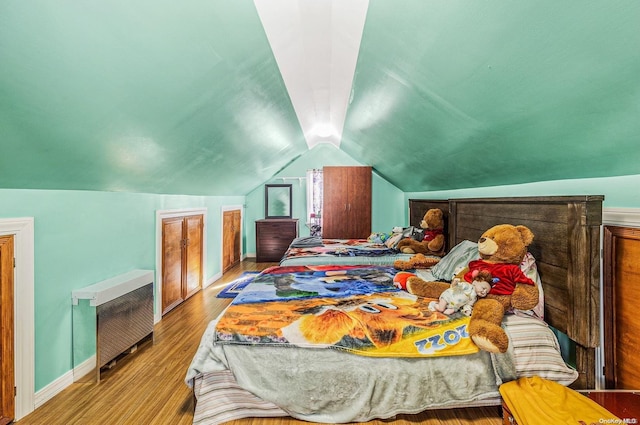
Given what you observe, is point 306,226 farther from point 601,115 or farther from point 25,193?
point 601,115

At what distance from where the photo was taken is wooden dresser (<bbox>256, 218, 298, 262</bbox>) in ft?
20.6

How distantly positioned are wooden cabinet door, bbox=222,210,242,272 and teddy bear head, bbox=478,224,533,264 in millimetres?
4421

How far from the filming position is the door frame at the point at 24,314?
186cm

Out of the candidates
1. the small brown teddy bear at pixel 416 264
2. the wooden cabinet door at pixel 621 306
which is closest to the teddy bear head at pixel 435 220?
the small brown teddy bear at pixel 416 264

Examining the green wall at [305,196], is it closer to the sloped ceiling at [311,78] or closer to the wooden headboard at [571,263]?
the sloped ceiling at [311,78]

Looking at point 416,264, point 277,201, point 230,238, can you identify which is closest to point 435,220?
point 416,264

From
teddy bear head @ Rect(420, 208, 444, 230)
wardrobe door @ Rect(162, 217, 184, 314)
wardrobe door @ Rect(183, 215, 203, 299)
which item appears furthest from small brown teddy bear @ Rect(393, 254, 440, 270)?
wardrobe door @ Rect(183, 215, 203, 299)

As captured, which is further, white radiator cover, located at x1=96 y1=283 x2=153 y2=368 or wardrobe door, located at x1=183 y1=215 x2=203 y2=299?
wardrobe door, located at x1=183 y1=215 x2=203 y2=299

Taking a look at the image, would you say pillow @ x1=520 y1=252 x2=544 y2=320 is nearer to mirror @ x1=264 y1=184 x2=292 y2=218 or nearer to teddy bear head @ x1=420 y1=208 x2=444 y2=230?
teddy bear head @ x1=420 y1=208 x2=444 y2=230

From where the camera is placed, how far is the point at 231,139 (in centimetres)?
304

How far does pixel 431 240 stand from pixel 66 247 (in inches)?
134

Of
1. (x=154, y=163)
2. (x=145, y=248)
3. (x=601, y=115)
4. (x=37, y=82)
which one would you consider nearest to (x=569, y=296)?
(x=601, y=115)

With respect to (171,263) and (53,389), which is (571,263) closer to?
(53,389)

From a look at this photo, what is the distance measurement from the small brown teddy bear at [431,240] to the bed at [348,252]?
11 centimetres
